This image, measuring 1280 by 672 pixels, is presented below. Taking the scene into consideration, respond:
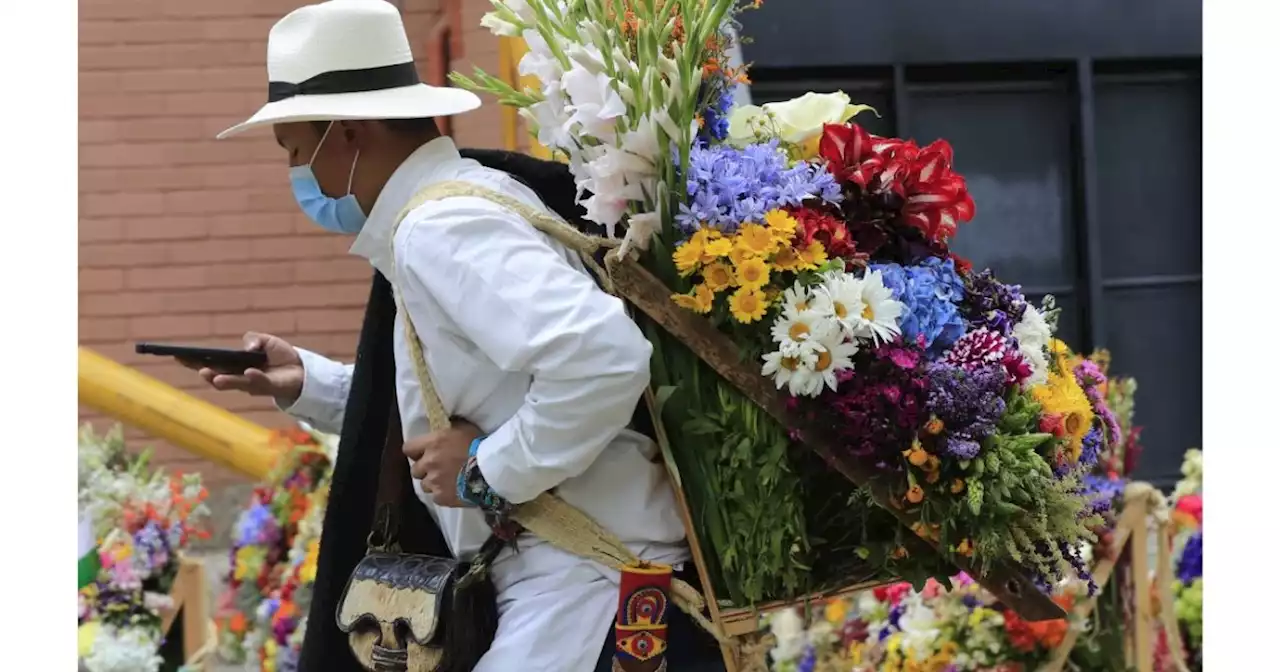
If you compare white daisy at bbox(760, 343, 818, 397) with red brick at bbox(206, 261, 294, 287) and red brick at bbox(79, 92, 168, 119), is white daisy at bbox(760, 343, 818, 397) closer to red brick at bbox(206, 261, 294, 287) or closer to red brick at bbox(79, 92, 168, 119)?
red brick at bbox(206, 261, 294, 287)

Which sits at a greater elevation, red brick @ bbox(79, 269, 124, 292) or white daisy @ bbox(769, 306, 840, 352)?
red brick @ bbox(79, 269, 124, 292)

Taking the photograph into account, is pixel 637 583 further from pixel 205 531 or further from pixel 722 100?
pixel 205 531

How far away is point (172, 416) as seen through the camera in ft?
14.4

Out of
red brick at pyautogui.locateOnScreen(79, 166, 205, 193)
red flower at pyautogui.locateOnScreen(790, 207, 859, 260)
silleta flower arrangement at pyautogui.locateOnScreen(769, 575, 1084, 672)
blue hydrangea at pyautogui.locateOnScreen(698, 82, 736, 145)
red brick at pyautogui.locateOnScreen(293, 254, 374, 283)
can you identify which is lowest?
silleta flower arrangement at pyautogui.locateOnScreen(769, 575, 1084, 672)

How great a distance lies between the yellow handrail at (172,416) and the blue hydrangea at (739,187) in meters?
2.78

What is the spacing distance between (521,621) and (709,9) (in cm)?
95

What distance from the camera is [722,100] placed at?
81.4 inches

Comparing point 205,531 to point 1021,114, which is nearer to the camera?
point 205,531

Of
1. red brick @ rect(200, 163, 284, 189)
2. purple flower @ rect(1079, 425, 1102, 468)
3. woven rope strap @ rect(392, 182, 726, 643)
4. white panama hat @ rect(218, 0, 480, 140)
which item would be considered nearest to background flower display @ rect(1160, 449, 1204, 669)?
purple flower @ rect(1079, 425, 1102, 468)

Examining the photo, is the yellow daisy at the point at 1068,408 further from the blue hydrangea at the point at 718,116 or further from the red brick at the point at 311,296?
the red brick at the point at 311,296

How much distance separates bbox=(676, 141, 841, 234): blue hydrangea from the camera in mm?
1927

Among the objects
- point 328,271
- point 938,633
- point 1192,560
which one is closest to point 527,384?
point 938,633

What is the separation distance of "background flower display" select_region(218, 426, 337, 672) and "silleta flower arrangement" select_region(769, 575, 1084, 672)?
143 centimetres

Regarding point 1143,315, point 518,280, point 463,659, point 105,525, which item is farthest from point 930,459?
point 1143,315
